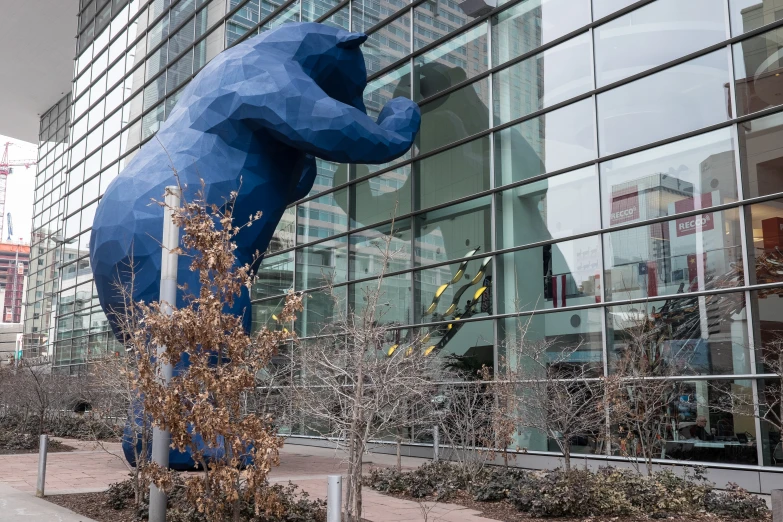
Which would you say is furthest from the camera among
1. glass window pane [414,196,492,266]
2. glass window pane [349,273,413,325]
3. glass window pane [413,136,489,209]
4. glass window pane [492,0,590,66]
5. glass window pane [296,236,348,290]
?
glass window pane [296,236,348,290]

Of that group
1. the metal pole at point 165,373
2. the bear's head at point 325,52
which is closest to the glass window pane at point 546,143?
the bear's head at point 325,52

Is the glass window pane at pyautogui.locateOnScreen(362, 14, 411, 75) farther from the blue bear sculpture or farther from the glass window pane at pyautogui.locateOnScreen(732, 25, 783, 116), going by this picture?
the glass window pane at pyautogui.locateOnScreen(732, 25, 783, 116)

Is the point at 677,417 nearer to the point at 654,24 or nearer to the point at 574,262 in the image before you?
the point at 574,262

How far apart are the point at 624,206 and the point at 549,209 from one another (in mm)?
1555

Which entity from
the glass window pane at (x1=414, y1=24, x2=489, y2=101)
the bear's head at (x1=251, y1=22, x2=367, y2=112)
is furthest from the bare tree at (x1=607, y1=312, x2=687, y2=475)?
the glass window pane at (x1=414, y1=24, x2=489, y2=101)

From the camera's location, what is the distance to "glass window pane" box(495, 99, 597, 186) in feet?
42.4

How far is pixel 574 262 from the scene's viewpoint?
41.8 ft

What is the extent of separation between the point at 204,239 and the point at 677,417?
781cm

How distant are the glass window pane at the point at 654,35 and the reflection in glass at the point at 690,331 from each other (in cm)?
388

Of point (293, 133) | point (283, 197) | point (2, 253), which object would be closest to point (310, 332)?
point (283, 197)

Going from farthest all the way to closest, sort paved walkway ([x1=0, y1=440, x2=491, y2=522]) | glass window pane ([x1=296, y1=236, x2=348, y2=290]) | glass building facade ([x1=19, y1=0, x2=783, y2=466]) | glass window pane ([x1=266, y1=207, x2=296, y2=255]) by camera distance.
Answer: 1. glass window pane ([x1=266, y1=207, x2=296, y2=255])
2. glass window pane ([x1=296, y1=236, x2=348, y2=290])
3. glass building facade ([x1=19, y1=0, x2=783, y2=466])
4. paved walkway ([x1=0, y1=440, x2=491, y2=522])

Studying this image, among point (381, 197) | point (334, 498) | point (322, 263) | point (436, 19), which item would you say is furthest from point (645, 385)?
point (322, 263)

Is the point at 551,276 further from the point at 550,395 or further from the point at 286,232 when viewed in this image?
the point at 286,232

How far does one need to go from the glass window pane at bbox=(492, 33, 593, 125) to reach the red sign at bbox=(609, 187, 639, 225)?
2059 mm
